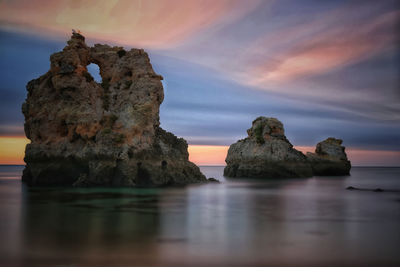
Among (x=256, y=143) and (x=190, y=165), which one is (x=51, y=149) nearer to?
(x=190, y=165)

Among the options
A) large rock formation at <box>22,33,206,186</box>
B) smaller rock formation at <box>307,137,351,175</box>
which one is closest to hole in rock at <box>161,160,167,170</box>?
large rock formation at <box>22,33,206,186</box>

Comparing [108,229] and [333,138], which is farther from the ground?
[333,138]

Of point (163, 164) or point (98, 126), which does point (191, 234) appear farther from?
point (98, 126)

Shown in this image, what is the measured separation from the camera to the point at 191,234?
12.3 metres

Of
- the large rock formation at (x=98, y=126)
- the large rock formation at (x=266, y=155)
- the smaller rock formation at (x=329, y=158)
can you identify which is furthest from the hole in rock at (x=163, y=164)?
the smaller rock formation at (x=329, y=158)

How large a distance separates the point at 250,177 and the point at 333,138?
24.8 meters

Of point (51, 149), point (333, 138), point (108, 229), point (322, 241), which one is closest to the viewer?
point (322, 241)

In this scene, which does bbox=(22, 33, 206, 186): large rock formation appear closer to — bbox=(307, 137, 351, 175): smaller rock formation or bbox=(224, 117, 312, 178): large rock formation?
bbox=(224, 117, 312, 178): large rock formation

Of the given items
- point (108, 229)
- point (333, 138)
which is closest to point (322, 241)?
point (108, 229)

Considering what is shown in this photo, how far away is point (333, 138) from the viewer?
7106 centimetres

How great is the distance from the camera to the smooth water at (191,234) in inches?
353

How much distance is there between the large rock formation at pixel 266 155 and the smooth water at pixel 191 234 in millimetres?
35159

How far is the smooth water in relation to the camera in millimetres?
8977

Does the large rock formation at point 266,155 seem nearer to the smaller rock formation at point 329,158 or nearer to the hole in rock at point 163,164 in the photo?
the smaller rock formation at point 329,158
